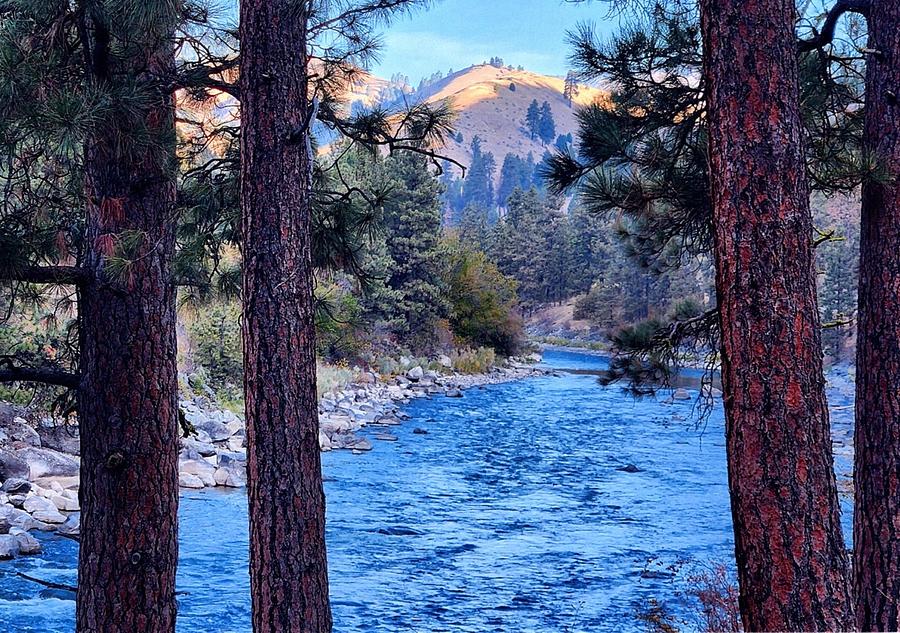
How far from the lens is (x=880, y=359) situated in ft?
13.3

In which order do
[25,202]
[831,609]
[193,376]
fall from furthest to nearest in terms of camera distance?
[193,376] → [25,202] → [831,609]

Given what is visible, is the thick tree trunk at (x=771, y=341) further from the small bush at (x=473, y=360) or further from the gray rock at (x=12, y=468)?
the small bush at (x=473, y=360)

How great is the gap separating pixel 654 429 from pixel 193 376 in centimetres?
985

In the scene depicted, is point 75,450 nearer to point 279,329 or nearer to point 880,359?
point 279,329

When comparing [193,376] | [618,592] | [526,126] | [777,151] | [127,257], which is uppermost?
[526,126]

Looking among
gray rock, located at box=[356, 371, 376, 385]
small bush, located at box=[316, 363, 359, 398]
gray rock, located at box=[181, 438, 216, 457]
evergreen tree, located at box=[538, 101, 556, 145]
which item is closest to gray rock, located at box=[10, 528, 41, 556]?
gray rock, located at box=[181, 438, 216, 457]

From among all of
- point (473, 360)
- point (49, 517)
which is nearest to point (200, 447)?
point (49, 517)

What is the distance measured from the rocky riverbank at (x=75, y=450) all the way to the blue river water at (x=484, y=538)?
0.45m

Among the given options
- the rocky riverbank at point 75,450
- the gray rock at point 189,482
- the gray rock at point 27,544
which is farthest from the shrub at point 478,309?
the gray rock at point 27,544

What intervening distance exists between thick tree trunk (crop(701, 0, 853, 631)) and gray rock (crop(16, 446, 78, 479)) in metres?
10.2

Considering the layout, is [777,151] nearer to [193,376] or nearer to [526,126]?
[193,376]

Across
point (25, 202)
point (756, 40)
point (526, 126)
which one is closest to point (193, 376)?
point (25, 202)

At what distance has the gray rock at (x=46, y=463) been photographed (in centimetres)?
1087

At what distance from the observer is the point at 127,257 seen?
156 inches
